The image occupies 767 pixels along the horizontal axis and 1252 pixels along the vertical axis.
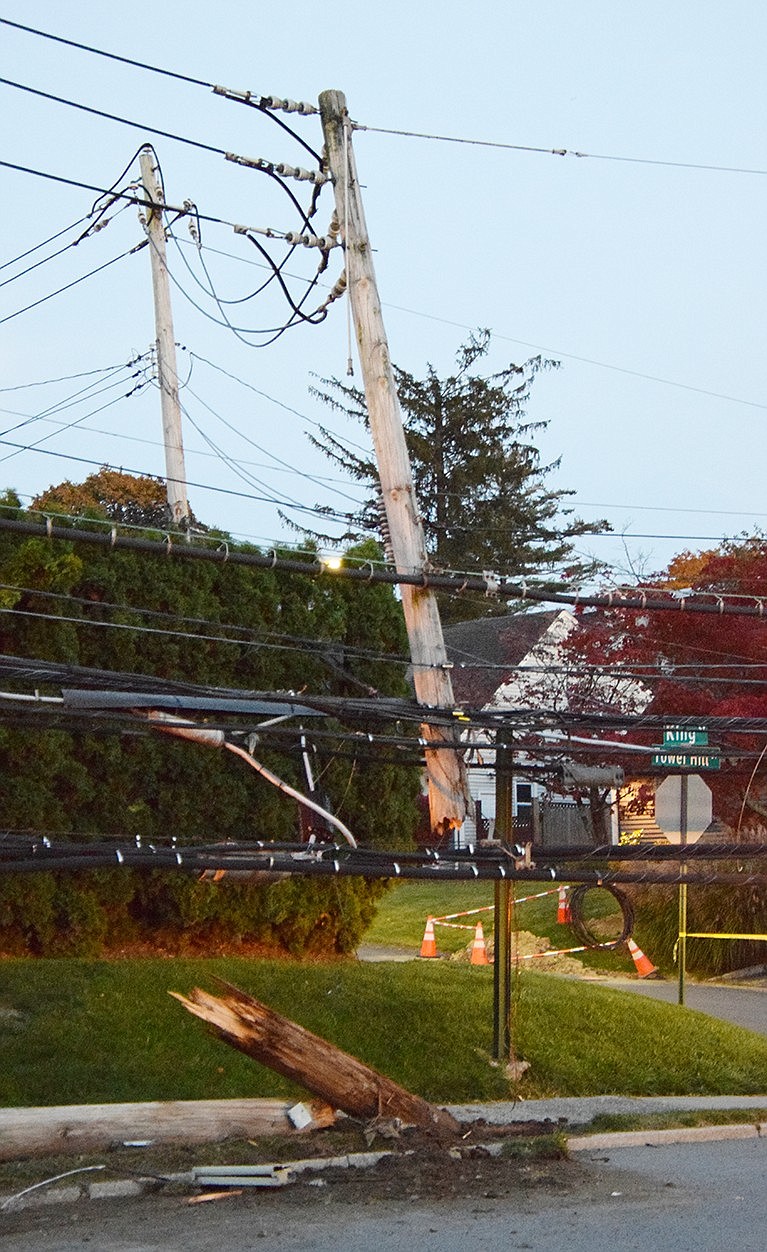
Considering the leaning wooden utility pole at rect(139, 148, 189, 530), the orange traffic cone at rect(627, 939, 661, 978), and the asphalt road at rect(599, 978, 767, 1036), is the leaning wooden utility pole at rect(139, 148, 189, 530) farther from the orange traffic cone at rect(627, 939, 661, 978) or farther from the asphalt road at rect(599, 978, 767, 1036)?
the orange traffic cone at rect(627, 939, 661, 978)

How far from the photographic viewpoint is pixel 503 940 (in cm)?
1244

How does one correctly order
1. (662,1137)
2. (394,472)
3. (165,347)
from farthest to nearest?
(165,347), (394,472), (662,1137)

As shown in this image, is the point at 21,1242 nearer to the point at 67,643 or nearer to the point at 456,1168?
the point at 456,1168

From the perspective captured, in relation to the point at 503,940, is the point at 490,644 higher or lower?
higher

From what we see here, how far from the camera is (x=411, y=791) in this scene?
15.2m

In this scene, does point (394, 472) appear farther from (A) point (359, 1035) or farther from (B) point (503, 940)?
(A) point (359, 1035)

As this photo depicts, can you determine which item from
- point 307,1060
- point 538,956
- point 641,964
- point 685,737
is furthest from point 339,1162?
point 538,956

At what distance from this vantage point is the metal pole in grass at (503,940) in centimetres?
1230

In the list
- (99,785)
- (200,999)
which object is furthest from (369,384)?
(200,999)

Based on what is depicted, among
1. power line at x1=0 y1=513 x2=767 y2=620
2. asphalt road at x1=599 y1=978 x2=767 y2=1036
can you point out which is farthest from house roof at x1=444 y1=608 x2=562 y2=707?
power line at x1=0 y1=513 x2=767 y2=620

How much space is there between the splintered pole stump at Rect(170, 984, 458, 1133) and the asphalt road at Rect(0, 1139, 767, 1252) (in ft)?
2.92

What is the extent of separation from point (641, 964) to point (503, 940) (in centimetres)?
1005

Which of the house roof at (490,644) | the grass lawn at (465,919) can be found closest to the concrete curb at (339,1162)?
the grass lawn at (465,919)

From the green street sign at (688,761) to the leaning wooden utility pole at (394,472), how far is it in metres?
1.89
